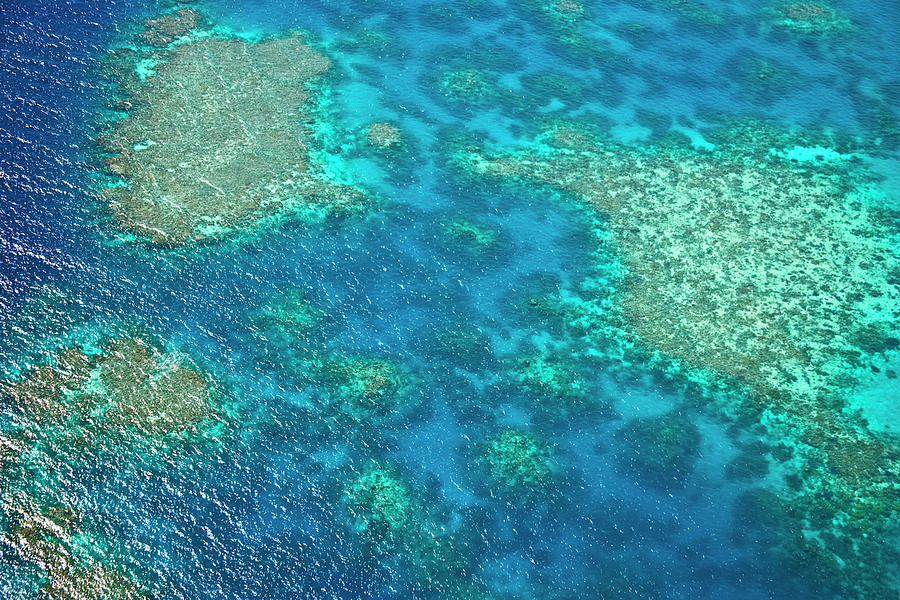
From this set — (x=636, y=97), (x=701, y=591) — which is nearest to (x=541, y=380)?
(x=701, y=591)

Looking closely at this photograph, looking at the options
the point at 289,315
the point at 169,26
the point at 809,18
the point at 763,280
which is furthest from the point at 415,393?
the point at 809,18

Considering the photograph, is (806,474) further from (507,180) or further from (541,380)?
(507,180)

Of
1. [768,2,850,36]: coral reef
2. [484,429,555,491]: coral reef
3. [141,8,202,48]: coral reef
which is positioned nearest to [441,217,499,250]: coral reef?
[484,429,555,491]: coral reef

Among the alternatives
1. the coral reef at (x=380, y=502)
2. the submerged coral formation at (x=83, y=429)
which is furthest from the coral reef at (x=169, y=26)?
the coral reef at (x=380, y=502)

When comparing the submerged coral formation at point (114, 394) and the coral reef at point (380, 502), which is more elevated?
the submerged coral formation at point (114, 394)

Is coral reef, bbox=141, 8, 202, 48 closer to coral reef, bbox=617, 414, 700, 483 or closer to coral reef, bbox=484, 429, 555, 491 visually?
coral reef, bbox=484, 429, 555, 491

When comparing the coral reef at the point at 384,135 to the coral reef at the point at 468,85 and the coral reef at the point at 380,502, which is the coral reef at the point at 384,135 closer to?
the coral reef at the point at 468,85
